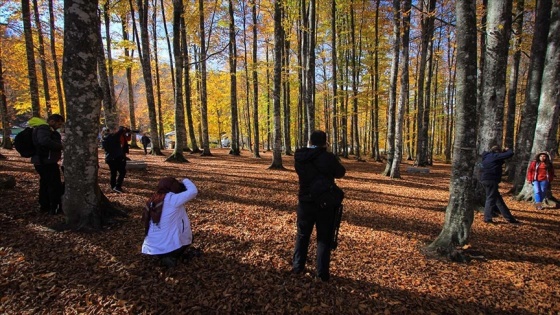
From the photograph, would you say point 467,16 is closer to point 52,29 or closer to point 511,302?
point 511,302

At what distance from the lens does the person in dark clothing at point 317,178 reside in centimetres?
346

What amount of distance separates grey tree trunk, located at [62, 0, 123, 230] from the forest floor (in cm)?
50

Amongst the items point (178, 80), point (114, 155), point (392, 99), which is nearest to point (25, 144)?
point (114, 155)

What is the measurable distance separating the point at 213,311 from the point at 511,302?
3.71 meters

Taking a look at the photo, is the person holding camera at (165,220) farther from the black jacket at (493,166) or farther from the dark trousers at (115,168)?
the black jacket at (493,166)

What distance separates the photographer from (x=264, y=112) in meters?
33.7

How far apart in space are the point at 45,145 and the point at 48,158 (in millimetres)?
285

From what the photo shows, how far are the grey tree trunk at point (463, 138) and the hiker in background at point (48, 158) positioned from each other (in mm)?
7066

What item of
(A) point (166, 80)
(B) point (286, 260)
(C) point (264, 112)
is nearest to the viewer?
(B) point (286, 260)

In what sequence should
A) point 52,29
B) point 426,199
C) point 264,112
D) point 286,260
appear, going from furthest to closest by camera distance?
1. point 264,112
2. point 52,29
3. point 426,199
4. point 286,260

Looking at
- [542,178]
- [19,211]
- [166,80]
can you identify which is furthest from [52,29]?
[542,178]

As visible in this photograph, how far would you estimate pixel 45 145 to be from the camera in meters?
5.02

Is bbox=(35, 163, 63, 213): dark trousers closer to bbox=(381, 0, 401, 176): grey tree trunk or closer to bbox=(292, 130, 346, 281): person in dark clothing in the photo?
bbox=(292, 130, 346, 281): person in dark clothing

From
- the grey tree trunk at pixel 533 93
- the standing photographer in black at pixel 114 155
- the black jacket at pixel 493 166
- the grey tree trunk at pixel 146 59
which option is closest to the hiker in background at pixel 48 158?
the standing photographer in black at pixel 114 155
